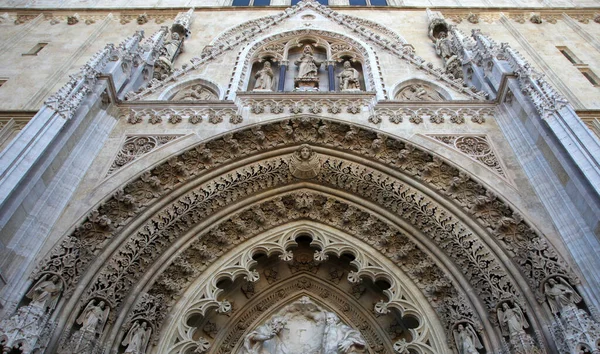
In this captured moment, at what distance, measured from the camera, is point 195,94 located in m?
10.7

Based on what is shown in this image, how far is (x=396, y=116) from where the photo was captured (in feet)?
30.1

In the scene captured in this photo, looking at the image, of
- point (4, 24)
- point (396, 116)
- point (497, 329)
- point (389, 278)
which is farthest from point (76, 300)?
point (4, 24)

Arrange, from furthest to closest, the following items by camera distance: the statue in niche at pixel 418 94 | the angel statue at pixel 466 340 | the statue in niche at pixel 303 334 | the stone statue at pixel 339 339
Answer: the statue in niche at pixel 418 94 → the statue in niche at pixel 303 334 → the stone statue at pixel 339 339 → the angel statue at pixel 466 340

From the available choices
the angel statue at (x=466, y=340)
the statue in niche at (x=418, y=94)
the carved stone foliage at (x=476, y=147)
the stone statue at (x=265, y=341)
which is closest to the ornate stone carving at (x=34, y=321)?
the stone statue at (x=265, y=341)

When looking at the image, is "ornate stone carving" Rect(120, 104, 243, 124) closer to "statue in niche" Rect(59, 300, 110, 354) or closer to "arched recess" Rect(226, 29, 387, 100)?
"arched recess" Rect(226, 29, 387, 100)

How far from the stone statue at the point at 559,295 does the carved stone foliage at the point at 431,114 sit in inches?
152

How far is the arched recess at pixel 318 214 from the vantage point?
6555 mm

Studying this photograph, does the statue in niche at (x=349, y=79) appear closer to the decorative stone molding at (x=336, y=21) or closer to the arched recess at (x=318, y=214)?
the decorative stone molding at (x=336, y=21)

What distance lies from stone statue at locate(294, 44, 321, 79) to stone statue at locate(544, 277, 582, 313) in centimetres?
713

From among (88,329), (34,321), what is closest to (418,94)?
(88,329)

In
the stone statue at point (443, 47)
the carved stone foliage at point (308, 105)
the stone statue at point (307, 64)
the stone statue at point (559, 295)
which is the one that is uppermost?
the stone statue at point (443, 47)

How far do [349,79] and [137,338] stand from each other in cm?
720

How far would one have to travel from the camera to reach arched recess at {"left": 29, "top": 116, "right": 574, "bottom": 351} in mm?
6555

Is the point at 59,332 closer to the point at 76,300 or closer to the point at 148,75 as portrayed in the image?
the point at 76,300
